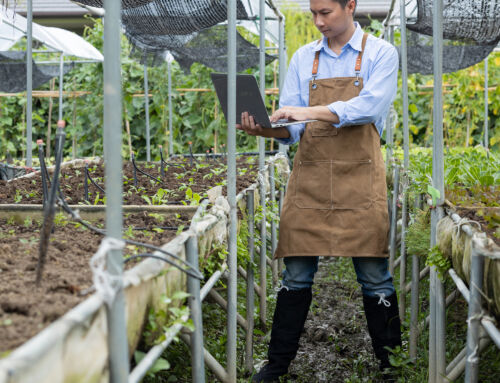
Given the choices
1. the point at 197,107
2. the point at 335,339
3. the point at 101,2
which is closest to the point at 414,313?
the point at 335,339

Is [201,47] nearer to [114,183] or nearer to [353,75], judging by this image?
[353,75]

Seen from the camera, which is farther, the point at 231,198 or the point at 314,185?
the point at 314,185

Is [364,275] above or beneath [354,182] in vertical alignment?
beneath

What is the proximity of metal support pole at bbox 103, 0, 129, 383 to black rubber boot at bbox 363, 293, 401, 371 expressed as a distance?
213cm

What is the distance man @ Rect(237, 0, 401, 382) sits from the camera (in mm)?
3287

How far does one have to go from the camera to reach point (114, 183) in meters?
1.52

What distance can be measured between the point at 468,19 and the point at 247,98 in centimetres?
235

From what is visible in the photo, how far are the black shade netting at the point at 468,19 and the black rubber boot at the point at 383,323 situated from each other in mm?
2162

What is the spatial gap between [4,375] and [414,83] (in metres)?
10.9

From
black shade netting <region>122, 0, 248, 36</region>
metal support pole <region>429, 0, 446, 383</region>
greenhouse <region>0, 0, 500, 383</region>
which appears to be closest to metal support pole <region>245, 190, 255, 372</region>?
greenhouse <region>0, 0, 500, 383</region>

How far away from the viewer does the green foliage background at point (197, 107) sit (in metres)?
10.8

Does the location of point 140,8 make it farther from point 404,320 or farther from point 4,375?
point 4,375

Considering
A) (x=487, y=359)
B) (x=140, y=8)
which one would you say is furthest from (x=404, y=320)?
(x=140, y=8)

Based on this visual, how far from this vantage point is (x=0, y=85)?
913 centimetres
